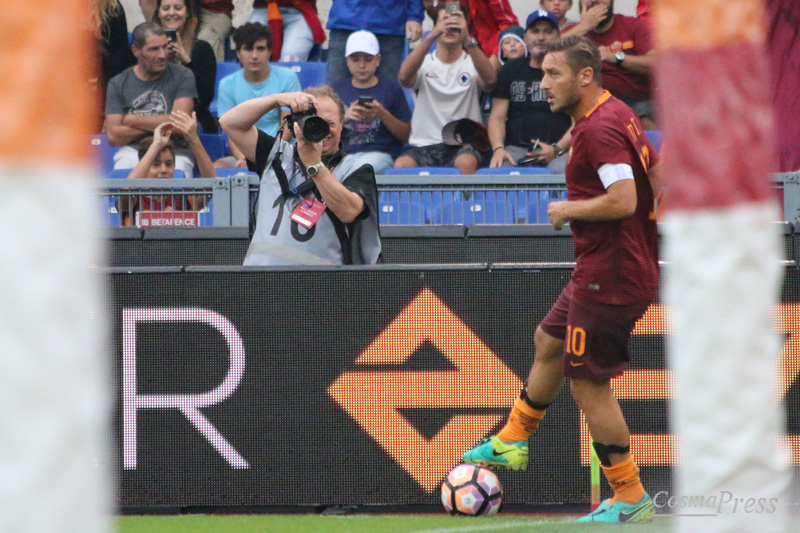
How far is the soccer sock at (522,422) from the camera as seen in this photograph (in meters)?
4.72

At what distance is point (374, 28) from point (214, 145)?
1757 millimetres

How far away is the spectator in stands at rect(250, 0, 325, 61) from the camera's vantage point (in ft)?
32.7

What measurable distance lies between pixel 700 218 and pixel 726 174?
0.17 feet

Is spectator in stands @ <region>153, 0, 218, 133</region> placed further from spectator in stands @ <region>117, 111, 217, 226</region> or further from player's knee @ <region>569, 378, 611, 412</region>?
player's knee @ <region>569, 378, 611, 412</region>

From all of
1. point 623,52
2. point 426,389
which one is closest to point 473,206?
point 426,389

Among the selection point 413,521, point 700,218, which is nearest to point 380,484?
point 413,521

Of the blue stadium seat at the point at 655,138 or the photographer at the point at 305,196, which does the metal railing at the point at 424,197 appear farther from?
the blue stadium seat at the point at 655,138

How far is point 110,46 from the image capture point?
9242 mm

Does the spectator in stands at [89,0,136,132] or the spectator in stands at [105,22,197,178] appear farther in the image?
the spectator in stands at [89,0,136,132]

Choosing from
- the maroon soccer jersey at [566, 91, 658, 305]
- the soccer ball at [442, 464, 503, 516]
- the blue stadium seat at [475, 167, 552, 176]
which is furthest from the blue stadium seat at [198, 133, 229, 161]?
the maroon soccer jersey at [566, 91, 658, 305]

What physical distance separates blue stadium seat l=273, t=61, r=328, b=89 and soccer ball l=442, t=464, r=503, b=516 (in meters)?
5.55

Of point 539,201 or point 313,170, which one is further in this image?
point 539,201

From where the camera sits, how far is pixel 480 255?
5875 mm

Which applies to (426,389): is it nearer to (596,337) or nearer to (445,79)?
(596,337)
